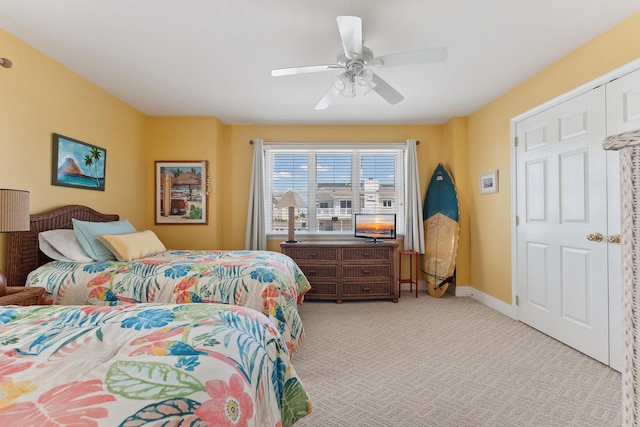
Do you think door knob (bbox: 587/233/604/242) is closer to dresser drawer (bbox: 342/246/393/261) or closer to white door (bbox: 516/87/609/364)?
white door (bbox: 516/87/609/364)

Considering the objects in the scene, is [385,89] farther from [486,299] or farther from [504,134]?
[486,299]

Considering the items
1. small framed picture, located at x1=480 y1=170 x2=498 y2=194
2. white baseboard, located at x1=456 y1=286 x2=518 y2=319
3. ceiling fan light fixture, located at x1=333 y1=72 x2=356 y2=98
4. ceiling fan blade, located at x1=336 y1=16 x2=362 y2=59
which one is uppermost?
ceiling fan blade, located at x1=336 y1=16 x2=362 y2=59

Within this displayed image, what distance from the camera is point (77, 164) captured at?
318 centimetres

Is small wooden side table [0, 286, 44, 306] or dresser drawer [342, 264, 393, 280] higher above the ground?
small wooden side table [0, 286, 44, 306]

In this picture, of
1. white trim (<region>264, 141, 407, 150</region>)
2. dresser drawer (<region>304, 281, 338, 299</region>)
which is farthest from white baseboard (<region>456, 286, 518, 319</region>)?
white trim (<region>264, 141, 407, 150</region>)

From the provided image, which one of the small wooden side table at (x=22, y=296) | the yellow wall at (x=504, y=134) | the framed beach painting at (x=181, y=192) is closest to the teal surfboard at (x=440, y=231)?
the yellow wall at (x=504, y=134)

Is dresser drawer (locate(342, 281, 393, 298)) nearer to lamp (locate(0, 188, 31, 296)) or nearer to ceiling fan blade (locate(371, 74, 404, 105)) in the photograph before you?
ceiling fan blade (locate(371, 74, 404, 105))

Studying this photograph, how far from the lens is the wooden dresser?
4.19m

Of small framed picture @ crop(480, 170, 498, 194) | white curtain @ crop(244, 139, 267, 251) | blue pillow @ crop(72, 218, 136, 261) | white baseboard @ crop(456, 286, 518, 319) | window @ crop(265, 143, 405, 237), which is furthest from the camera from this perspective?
window @ crop(265, 143, 405, 237)

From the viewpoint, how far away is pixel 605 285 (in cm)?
245

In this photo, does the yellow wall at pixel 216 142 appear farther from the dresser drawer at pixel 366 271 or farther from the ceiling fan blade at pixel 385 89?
the ceiling fan blade at pixel 385 89

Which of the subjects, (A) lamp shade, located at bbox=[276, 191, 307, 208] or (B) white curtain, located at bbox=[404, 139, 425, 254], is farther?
(B) white curtain, located at bbox=[404, 139, 425, 254]

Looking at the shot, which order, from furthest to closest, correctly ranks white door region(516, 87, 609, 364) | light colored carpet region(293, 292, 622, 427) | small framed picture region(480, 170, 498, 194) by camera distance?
small framed picture region(480, 170, 498, 194) → white door region(516, 87, 609, 364) → light colored carpet region(293, 292, 622, 427)

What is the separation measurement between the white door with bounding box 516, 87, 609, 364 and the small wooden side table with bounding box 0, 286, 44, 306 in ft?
13.3
